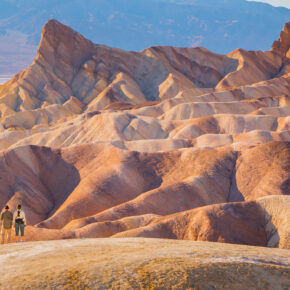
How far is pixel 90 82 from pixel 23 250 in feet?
309

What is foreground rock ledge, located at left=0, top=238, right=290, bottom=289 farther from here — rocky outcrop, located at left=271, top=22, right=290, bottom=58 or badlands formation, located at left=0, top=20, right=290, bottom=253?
rocky outcrop, located at left=271, top=22, right=290, bottom=58

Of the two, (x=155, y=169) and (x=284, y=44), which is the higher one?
(x=284, y=44)

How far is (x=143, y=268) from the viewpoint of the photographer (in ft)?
39.8

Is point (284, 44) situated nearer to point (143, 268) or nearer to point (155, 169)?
point (155, 169)

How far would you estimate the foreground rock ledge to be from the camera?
11.6 m

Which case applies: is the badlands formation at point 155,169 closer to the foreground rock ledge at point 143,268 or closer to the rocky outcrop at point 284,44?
A: the foreground rock ledge at point 143,268

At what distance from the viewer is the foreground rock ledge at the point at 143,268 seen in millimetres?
11570

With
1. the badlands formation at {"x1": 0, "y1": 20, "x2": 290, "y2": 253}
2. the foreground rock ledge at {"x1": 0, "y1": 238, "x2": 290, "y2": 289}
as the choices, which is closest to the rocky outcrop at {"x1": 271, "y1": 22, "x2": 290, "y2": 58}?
the badlands formation at {"x1": 0, "y1": 20, "x2": 290, "y2": 253}

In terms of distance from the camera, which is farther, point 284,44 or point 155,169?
point 284,44

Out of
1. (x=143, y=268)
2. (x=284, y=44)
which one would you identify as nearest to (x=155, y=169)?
(x=143, y=268)

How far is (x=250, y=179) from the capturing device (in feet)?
132

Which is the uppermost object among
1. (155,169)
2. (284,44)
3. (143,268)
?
(284,44)

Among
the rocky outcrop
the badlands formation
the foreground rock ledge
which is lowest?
the foreground rock ledge

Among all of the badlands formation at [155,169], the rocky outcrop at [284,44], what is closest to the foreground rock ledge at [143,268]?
the badlands formation at [155,169]
